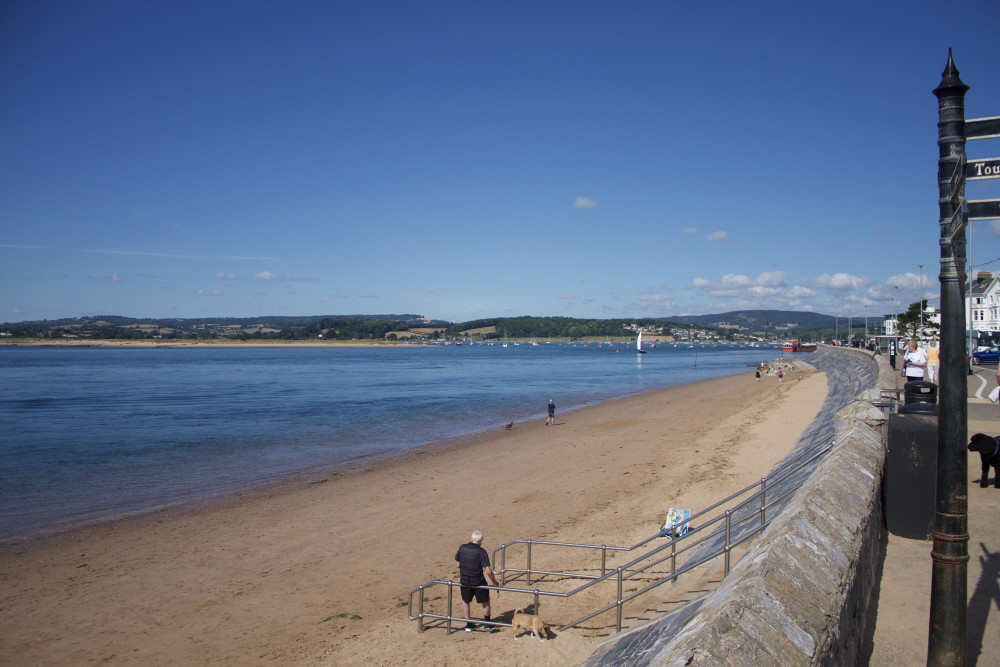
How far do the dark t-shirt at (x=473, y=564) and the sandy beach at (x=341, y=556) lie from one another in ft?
2.05

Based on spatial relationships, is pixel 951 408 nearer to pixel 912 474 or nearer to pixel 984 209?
pixel 984 209

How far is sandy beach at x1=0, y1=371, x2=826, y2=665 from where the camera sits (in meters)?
7.76

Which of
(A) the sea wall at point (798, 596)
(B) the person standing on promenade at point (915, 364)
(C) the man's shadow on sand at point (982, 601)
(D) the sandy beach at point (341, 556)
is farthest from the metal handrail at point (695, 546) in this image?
(B) the person standing on promenade at point (915, 364)

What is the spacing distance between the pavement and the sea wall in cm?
13

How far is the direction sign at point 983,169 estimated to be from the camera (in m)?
3.26

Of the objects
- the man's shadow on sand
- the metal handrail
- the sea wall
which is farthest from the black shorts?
the man's shadow on sand

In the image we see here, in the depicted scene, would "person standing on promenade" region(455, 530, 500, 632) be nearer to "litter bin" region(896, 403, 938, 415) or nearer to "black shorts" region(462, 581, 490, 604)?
"black shorts" region(462, 581, 490, 604)

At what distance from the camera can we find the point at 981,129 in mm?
3236

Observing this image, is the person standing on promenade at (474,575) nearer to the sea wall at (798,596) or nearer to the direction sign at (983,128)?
the sea wall at (798,596)

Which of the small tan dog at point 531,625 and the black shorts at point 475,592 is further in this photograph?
the black shorts at point 475,592

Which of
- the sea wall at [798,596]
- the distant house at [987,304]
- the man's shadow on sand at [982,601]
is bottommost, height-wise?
the man's shadow on sand at [982,601]

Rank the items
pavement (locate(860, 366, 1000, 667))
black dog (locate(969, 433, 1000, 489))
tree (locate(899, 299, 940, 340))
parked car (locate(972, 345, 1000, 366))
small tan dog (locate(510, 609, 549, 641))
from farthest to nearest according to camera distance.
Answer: tree (locate(899, 299, 940, 340)) < parked car (locate(972, 345, 1000, 366)) < black dog (locate(969, 433, 1000, 489)) < small tan dog (locate(510, 609, 549, 641)) < pavement (locate(860, 366, 1000, 667))

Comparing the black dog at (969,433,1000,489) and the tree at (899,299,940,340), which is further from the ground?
the tree at (899,299,940,340)

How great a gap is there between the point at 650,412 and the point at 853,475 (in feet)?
93.1
